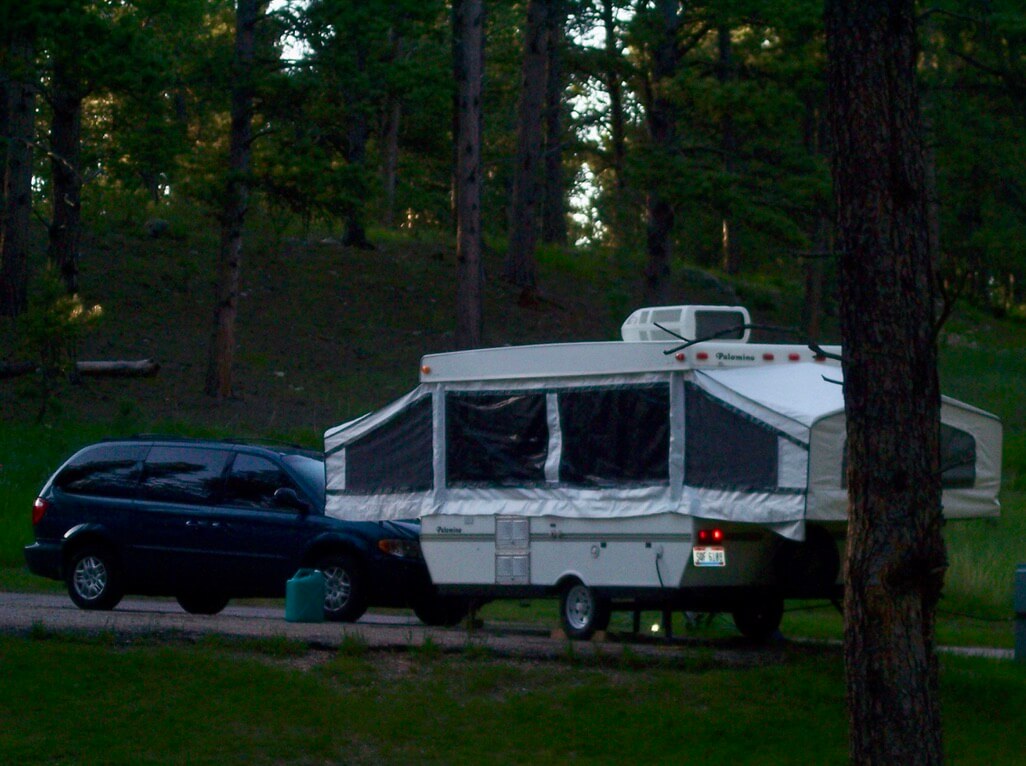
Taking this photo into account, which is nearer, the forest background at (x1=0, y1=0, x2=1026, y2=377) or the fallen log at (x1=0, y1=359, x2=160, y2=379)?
the forest background at (x1=0, y1=0, x2=1026, y2=377)

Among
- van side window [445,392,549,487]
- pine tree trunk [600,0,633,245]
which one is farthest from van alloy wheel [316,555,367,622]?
pine tree trunk [600,0,633,245]

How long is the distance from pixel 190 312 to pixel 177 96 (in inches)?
717

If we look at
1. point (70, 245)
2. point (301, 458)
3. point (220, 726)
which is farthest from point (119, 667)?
point (70, 245)

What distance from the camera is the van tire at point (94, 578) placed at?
15.6 m

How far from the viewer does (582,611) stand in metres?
12.9

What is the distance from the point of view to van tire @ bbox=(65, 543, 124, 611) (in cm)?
1564

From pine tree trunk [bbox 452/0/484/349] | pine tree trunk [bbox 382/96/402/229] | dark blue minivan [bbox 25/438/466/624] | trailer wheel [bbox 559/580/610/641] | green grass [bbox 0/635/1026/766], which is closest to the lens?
green grass [bbox 0/635/1026/766]

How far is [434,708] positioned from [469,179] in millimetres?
17842

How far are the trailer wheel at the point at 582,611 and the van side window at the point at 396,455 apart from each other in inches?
69.7

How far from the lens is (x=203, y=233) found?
39344 mm

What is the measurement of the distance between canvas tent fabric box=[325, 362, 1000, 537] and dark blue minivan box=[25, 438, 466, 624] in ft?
2.36

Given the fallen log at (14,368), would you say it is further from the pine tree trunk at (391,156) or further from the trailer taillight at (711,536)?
the pine tree trunk at (391,156)

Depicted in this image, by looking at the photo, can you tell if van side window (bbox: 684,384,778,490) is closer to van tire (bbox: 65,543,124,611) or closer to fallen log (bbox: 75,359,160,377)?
van tire (bbox: 65,543,124,611)

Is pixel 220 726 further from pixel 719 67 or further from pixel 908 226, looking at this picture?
pixel 719 67
